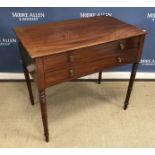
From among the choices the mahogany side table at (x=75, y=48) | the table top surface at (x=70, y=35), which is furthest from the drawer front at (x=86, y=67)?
the table top surface at (x=70, y=35)

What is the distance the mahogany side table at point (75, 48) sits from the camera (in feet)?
3.84

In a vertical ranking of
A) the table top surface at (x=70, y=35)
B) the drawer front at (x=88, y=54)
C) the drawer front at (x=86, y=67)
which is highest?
the table top surface at (x=70, y=35)

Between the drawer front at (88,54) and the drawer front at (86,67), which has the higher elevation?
the drawer front at (88,54)

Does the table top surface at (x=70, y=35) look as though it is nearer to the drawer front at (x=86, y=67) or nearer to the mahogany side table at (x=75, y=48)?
the mahogany side table at (x=75, y=48)

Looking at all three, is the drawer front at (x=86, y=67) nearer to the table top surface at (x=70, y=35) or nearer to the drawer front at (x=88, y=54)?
the drawer front at (x=88, y=54)

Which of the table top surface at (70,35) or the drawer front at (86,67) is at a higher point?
the table top surface at (70,35)

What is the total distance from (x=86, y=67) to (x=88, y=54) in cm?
9

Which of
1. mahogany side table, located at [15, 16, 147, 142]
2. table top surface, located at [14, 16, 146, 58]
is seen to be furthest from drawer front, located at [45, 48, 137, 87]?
table top surface, located at [14, 16, 146, 58]

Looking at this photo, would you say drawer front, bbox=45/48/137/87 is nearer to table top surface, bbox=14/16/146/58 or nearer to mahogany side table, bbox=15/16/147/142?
mahogany side table, bbox=15/16/147/142

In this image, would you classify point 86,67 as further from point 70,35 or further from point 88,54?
point 70,35

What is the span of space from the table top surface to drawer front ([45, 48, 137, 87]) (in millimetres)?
123

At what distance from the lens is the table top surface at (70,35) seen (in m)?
1.18
